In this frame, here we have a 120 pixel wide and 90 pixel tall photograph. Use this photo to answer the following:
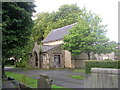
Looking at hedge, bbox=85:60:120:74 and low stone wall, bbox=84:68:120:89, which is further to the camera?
hedge, bbox=85:60:120:74

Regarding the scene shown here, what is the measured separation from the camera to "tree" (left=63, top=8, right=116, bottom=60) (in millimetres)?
22125

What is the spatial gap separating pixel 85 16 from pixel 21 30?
41.7 ft

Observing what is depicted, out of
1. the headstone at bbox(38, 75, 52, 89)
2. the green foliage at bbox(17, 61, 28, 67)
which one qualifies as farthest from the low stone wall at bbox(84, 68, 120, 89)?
the green foliage at bbox(17, 61, 28, 67)

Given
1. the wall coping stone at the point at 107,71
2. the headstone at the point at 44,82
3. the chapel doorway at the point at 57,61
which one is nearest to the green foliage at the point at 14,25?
the headstone at the point at 44,82

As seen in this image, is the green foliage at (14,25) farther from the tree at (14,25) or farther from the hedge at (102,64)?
the hedge at (102,64)

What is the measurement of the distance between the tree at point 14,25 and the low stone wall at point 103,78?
26.1 ft

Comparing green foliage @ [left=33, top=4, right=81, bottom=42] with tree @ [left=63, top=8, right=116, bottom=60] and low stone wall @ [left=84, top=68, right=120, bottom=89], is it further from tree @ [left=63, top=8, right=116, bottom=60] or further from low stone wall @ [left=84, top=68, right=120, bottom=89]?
low stone wall @ [left=84, top=68, right=120, bottom=89]

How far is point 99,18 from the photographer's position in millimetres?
22984

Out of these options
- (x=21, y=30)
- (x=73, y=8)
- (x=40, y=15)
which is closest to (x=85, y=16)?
(x=21, y=30)

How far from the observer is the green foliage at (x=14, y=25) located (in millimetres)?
12189

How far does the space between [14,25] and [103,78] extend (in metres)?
9.71

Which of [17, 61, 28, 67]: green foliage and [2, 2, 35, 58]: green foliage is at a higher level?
[2, 2, 35, 58]: green foliage

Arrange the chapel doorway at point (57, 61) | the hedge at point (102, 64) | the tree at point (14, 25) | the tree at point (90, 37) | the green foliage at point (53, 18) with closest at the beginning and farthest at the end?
1. the tree at point (14, 25)
2. the hedge at point (102, 64)
3. the tree at point (90, 37)
4. the chapel doorway at point (57, 61)
5. the green foliage at point (53, 18)

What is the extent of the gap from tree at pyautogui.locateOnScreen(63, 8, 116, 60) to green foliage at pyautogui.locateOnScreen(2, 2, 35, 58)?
10.2 metres
